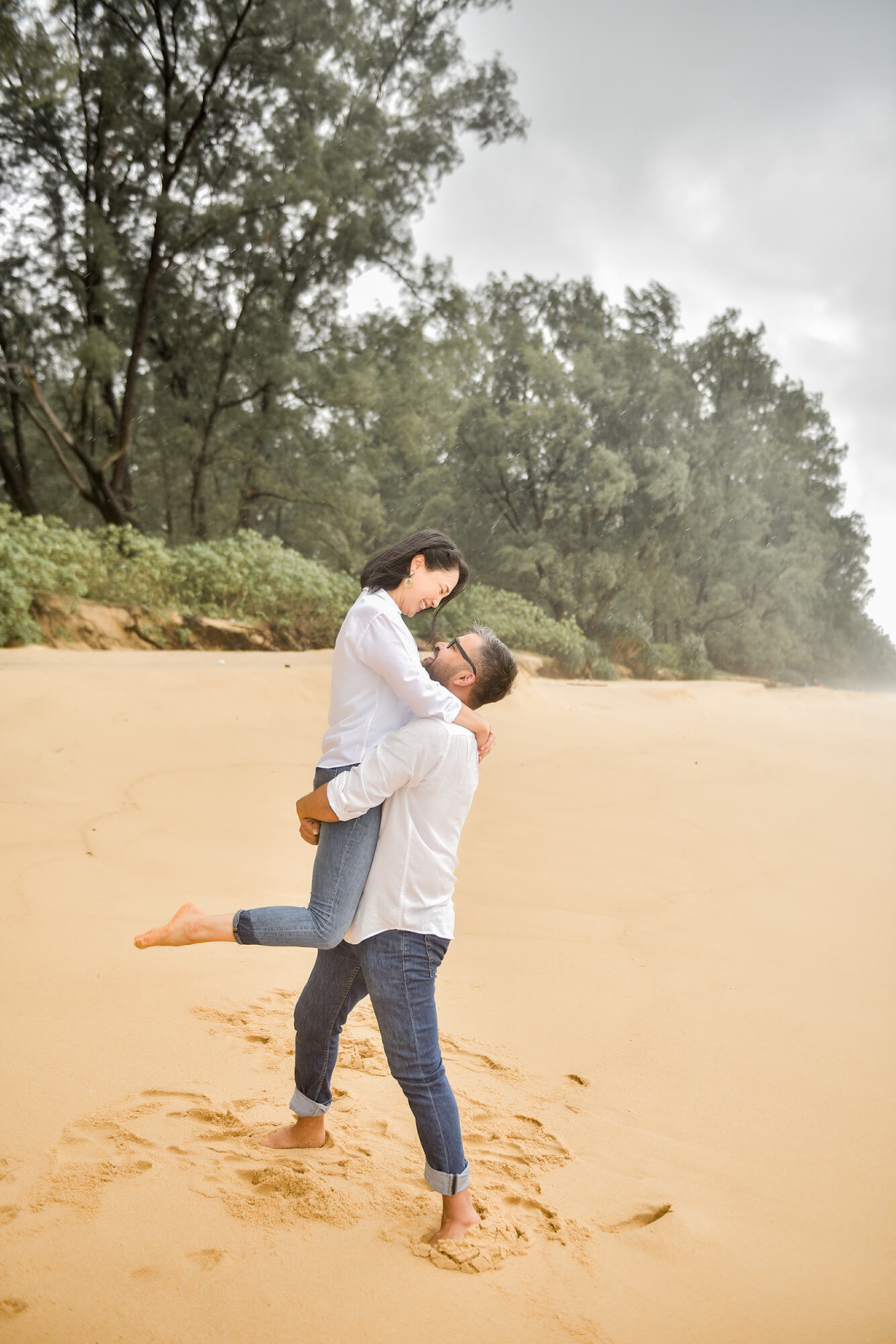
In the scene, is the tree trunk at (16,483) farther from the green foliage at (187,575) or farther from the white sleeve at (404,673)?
the white sleeve at (404,673)

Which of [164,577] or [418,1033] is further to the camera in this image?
[164,577]

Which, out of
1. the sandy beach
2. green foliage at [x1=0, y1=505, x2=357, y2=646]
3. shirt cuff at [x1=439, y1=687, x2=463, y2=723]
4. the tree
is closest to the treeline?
the tree

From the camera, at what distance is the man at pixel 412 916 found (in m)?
1.66

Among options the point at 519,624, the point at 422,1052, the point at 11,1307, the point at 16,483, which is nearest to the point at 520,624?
the point at 519,624

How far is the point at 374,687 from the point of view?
5.98ft

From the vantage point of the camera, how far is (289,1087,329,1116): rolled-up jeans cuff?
1.86m

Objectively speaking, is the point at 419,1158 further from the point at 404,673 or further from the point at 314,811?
the point at 404,673

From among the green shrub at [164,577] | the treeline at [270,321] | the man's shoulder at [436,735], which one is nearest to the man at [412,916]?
the man's shoulder at [436,735]

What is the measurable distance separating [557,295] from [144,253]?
10611mm

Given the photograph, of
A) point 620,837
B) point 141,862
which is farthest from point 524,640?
point 141,862

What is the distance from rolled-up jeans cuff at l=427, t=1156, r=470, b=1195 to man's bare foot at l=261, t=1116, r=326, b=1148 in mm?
328

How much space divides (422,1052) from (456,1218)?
0.30 metres

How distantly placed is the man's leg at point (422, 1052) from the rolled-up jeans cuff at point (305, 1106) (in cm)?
29

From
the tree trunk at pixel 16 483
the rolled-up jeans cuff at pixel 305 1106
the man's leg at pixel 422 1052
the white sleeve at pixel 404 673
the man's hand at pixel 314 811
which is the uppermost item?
the tree trunk at pixel 16 483
